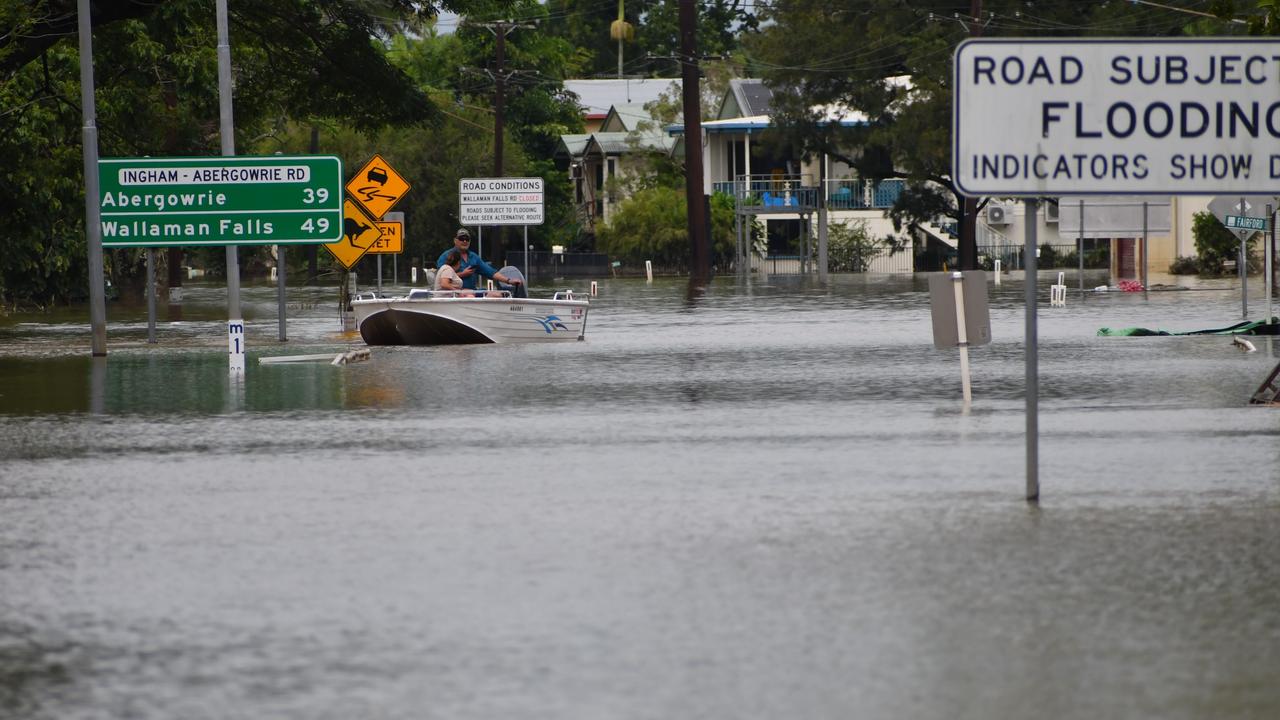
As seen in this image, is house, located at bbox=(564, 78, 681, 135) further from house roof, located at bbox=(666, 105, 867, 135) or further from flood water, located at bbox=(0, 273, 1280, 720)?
flood water, located at bbox=(0, 273, 1280, 720)

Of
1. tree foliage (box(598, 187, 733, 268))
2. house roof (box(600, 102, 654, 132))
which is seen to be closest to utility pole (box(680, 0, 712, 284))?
tree foliage (box(598, 187, 733, 268))

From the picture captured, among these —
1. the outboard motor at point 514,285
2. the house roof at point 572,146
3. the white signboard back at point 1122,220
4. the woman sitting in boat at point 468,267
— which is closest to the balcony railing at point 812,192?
the house roof at point 572,146

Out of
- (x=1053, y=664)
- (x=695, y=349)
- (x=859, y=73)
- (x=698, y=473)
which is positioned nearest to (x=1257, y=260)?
(x=859, y=73)

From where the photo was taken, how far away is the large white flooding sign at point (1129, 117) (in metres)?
10.5

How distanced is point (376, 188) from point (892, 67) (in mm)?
40393

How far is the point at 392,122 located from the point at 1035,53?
79.4 ft

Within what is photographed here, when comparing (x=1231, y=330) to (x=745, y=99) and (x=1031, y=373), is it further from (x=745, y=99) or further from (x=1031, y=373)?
(x=745, y=99)

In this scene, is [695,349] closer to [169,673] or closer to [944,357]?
[944,357]

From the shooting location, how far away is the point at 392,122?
33.8 m

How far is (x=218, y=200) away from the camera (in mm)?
26203

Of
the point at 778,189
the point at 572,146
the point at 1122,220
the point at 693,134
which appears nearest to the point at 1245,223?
the point at 1122,220

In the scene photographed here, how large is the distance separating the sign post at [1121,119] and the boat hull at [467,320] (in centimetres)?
1618

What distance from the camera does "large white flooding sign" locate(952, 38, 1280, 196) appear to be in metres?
10.5

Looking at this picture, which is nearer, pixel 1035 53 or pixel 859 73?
pixel 1035 53
